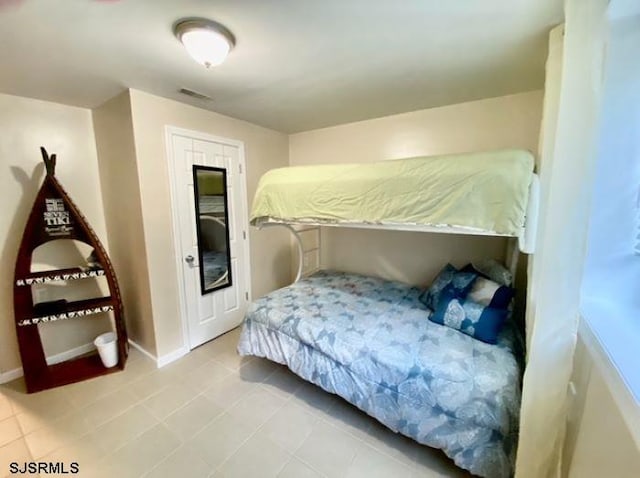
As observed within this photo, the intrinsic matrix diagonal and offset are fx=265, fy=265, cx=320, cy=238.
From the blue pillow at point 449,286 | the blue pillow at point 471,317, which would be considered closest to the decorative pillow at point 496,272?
the blue pillow at point 449,286

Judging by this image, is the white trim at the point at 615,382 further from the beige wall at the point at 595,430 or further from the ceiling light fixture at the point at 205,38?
the ceiling light fixture at the point at 205,38

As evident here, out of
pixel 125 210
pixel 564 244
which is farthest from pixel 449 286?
pixel 125 210

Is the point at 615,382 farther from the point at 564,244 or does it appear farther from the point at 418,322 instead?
the point at 418,322

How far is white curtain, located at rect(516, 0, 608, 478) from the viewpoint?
938 millimetres

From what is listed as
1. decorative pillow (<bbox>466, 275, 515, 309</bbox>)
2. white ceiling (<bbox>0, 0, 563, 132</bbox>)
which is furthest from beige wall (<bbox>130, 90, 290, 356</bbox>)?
decorative pillow (<bbox>466, 275, 515, 309</bbox>)

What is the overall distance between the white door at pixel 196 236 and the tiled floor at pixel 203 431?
59 cm

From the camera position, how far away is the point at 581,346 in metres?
1.10

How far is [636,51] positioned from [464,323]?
1.51m

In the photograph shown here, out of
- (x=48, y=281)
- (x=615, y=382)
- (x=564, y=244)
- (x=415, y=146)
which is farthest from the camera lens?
(x=415, y=146)

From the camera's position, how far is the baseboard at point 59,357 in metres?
2.23

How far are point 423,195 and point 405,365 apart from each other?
101cm

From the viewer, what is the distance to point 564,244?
1012 mm

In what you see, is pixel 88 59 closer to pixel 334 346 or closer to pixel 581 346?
pixel 334 346

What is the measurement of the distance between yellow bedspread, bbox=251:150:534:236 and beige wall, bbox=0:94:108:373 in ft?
5.86
